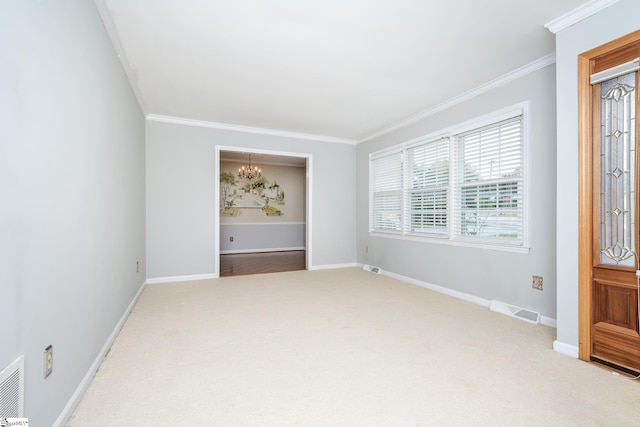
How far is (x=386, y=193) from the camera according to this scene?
17.3 ft

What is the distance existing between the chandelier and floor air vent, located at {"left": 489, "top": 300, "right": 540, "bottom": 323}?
628 centimetres

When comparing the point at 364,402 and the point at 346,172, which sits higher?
the point at 346,172

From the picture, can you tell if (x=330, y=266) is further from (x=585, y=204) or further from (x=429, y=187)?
(x=585, y=204)

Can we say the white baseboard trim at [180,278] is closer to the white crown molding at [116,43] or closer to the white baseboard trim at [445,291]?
the white crown molding at [116,43]

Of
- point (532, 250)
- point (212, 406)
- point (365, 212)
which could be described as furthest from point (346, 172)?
point (212, 406)

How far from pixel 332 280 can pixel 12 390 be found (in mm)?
3954

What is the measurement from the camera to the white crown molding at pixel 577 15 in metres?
2.08

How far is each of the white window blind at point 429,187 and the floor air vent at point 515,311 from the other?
42.4 inches

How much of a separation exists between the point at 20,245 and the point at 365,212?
5.05 metres

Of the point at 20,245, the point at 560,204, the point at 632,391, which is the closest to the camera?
the point at 20,245

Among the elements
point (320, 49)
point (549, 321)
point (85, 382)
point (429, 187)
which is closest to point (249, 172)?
point (429, 187)

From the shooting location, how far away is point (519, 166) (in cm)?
318

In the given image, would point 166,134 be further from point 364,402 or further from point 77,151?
point 364,402

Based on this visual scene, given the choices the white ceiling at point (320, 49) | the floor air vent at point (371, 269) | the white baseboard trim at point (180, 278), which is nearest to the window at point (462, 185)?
the white ceiling at point (320, 49)
